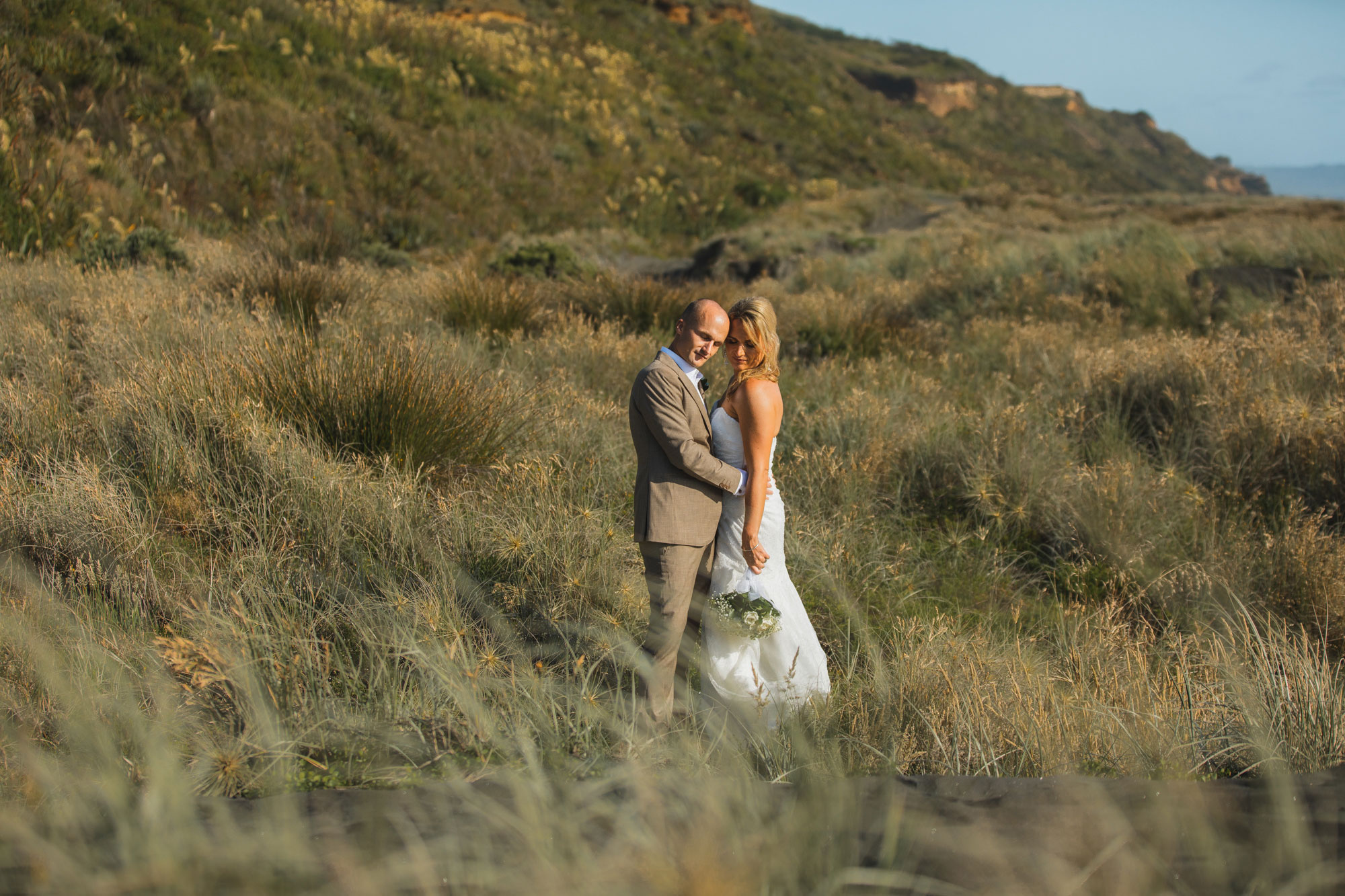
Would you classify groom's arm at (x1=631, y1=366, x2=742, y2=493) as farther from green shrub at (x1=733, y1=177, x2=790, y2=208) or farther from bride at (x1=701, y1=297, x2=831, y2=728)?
green shrub at (x1=733, y1=177, x2=790, y2=208)

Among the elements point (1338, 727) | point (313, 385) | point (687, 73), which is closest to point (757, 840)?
point (1338, 727)

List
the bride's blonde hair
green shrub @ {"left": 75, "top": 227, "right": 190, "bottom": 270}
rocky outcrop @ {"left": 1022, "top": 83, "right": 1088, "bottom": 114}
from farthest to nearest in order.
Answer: rocky outcrop @ {"left": 1022, "top": 83, "right": 1088, "bottom": 114} → green shrub @ {"left": 75, "top": 227, "right": 190, "bottom": 270} → the bride's blonde hair

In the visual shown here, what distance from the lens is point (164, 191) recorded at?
426 inches

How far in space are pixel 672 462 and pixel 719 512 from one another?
0.32 m

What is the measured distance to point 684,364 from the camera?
9.37 ft

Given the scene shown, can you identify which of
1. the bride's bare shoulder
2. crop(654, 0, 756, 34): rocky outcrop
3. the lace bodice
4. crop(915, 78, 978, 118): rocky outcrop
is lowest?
the lace bodice

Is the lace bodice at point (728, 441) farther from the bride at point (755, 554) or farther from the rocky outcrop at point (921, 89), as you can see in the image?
the rocky outcrop at point (921, 89)

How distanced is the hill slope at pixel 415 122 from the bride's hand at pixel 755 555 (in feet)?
30.1

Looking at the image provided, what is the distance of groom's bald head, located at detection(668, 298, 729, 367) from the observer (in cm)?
279

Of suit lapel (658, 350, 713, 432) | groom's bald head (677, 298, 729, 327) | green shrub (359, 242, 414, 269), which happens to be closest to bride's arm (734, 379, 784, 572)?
suit lapel (658, 350, 713, 432)

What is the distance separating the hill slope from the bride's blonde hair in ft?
29.6

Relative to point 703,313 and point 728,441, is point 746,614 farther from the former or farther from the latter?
point 703,313

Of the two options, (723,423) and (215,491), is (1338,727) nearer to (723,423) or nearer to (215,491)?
(723,423)

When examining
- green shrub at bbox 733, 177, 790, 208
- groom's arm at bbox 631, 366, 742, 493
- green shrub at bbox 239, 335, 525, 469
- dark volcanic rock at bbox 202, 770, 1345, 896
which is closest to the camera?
dark volcanic rock at bbox 202, 770, 1345, 896
